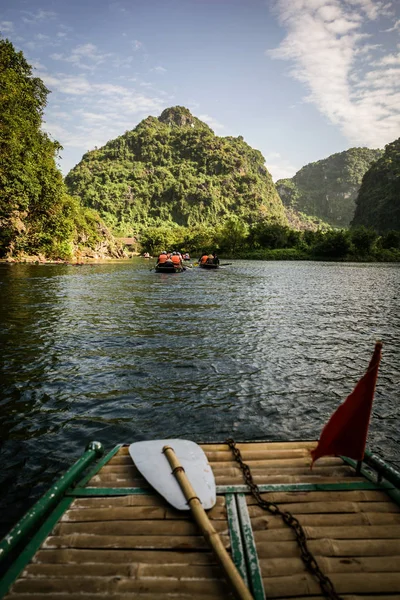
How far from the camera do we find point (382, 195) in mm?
145125

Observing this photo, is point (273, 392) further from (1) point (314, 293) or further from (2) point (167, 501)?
(1) point (314, 293)

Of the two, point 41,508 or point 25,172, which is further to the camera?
point 25,172

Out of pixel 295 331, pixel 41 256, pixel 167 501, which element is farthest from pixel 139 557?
pixel 41 256

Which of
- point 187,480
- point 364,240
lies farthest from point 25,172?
point 364,240

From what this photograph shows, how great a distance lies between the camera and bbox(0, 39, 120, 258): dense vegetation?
112ft

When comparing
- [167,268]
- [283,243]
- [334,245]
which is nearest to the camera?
[167,268]

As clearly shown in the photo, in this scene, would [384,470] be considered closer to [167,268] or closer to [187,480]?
[187,480]

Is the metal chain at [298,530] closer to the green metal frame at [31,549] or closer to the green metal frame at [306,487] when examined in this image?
the green metal frame at [306,487]

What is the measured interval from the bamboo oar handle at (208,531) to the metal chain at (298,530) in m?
0.59

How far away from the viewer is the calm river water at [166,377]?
5.98 metres

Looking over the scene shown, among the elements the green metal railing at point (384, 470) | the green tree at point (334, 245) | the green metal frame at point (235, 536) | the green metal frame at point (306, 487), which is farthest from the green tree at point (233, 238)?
the green metal frame at point (235, 536)

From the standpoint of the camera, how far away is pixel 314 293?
26.7 meters

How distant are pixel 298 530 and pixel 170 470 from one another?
4.57 feet

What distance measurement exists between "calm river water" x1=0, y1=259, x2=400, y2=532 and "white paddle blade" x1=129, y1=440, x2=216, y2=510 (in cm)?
170
